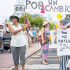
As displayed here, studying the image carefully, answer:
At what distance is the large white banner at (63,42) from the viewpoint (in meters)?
4.32

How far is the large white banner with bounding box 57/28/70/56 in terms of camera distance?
4316 mm

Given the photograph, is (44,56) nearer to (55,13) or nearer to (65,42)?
(55,13)

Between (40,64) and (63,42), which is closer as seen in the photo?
(63,42)

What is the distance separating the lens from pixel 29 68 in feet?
24.4

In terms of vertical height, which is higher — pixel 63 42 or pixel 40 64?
pixel 63 42

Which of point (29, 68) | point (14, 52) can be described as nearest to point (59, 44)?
point (14, 52)

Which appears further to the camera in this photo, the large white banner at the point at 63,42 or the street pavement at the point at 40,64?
the street pavement at the point at 40,64

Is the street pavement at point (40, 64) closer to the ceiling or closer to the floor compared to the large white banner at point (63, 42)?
closer to the floor

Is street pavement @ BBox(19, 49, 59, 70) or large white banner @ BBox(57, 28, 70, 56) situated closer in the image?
large white banner @ BBox(57, 28, 70, 56)

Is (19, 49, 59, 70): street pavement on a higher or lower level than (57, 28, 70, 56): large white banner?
lower

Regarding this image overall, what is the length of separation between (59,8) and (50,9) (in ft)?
0.70

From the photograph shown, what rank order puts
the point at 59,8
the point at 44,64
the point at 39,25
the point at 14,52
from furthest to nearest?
the point at 39,25, the point at 44,64, the point at 14,52, the point at 59,8

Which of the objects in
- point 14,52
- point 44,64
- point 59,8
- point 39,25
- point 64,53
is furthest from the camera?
point 39,25

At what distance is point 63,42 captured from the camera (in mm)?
4383
